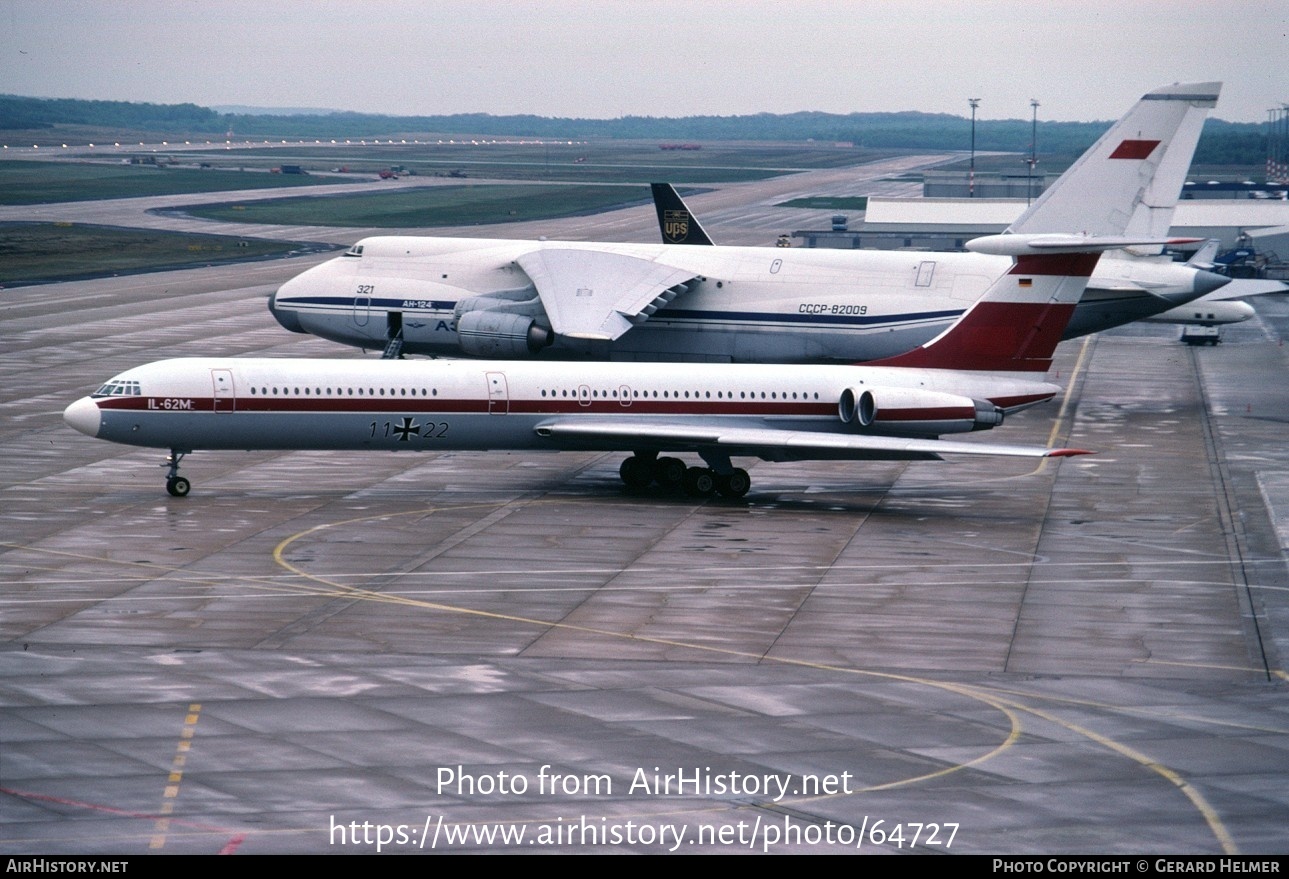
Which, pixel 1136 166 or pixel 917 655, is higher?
pixel 1136 166

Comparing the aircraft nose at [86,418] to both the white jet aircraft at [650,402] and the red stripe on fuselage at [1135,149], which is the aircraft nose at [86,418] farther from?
the red stripe on fuselage at [1135,149]

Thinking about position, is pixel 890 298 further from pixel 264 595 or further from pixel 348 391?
pixel 264 595

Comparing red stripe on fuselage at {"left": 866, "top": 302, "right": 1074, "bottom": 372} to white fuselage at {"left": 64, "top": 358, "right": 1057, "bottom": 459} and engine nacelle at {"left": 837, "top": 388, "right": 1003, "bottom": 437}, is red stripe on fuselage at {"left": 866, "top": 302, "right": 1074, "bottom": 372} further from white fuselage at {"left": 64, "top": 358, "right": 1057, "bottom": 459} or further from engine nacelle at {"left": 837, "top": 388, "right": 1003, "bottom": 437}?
engine nacelle at {"left": 837, "top": 388, "right": 1003, "bottom": 437}

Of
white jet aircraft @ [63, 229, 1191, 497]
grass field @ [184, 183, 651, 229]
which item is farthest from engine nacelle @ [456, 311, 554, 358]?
grass field @ [184, 183, 651, 229]

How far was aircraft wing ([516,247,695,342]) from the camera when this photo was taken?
52531 millimetres

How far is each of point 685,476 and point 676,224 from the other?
28833mm

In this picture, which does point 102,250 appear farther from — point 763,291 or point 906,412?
point 906,412

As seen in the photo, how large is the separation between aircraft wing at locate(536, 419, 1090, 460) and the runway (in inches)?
57.1

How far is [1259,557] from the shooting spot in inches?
1391

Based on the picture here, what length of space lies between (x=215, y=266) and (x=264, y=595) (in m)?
76.0

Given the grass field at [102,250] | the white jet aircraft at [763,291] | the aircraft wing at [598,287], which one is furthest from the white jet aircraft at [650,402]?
the grass field at [102,250]

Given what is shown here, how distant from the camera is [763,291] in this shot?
5562cm

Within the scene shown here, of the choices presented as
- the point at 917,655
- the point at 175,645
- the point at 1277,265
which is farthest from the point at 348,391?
the point at 1277,265

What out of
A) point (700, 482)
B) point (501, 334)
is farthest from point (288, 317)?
point (700, 482)
